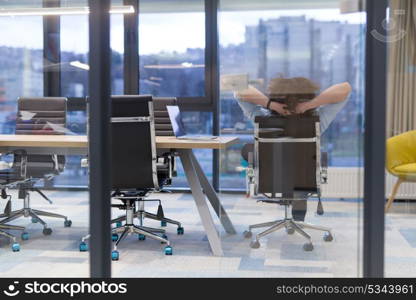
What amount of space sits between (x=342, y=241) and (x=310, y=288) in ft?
3.53

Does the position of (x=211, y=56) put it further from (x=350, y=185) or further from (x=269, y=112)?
(x=350, y=185)

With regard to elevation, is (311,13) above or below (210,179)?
above

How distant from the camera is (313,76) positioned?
3172 millimetres

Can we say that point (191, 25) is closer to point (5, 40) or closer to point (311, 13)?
point (5, 40)

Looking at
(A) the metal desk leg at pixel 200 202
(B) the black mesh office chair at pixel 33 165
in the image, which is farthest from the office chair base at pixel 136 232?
(B) the black mesh office chair at pixel 33 165

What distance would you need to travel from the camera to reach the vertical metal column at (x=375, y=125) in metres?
2.19

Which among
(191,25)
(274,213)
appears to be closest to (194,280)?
(274,213)

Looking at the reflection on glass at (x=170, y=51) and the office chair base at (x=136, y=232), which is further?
the reflection on glass at (x=170, y=51)

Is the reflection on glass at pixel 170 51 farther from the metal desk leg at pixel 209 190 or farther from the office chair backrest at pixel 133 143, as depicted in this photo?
the office chair backrest at pixel 133 143

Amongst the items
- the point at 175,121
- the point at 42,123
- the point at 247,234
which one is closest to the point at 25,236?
the point at 42,123

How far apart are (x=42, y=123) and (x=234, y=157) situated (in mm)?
1762

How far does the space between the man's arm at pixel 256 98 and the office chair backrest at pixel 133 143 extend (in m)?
0.82

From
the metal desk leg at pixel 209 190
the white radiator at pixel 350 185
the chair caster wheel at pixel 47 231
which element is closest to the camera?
the white radiator at pixel 350 185

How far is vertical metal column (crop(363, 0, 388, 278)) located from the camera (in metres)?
2.19
